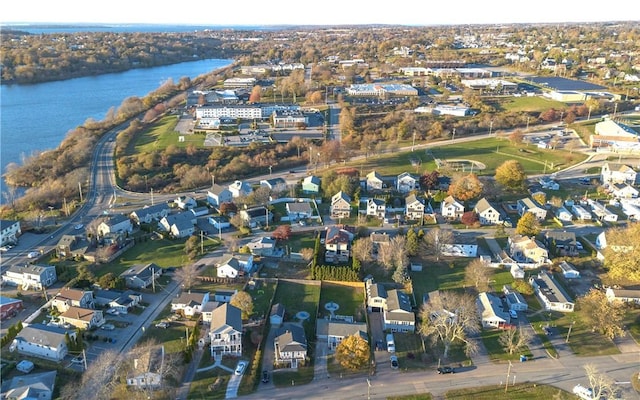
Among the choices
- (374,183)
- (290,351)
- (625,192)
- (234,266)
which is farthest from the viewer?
(374,183)

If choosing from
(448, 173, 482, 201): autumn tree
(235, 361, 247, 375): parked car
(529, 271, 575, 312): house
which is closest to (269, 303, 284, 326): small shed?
(235, 361, 247, 375): parked car

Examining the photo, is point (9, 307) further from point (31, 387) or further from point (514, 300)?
point (514, 300)

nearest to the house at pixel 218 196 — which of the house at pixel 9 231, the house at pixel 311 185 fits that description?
the house at pixel 311 185

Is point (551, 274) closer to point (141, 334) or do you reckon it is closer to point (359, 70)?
point (141, 334)

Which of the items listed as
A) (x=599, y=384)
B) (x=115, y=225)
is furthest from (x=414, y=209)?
(x=115, y=225)

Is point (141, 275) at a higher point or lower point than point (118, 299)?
higher

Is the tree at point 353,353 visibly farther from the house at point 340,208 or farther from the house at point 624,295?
the house at point 340,208
